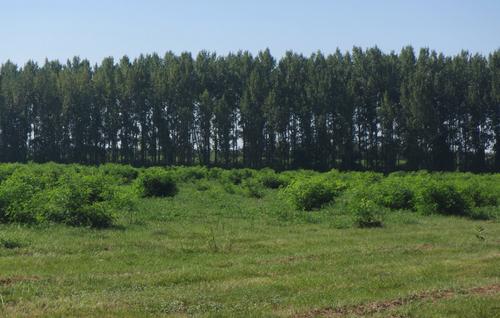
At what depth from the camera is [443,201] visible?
1016 inches

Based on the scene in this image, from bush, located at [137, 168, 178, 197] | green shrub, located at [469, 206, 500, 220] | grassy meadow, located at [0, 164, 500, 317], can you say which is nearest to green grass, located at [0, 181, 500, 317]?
grassy meadow, located at [0, 164, 500, 317]

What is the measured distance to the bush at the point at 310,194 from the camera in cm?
2666

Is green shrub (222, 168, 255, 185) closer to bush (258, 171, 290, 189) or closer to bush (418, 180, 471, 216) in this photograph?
bush (258, 171, 290, 189)

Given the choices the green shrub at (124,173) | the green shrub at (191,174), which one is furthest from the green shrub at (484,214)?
the green shrub at (124,173)

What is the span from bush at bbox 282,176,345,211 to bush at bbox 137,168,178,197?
7.44 m

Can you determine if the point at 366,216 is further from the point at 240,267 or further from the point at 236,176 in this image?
the point at 236,176

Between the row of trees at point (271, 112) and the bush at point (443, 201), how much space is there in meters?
44.9

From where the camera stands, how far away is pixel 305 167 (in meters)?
74.5

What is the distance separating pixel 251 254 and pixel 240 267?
196 cm

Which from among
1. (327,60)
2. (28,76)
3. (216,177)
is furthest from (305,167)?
A: (28,76)

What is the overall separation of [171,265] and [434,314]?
A: 5789mm

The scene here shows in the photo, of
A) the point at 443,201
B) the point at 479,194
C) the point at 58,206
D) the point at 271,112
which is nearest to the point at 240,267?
the point at 58,206

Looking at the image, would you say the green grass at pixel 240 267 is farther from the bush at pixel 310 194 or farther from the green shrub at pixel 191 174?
the green shrub at pixel 191 174

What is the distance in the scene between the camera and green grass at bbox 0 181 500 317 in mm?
9070
